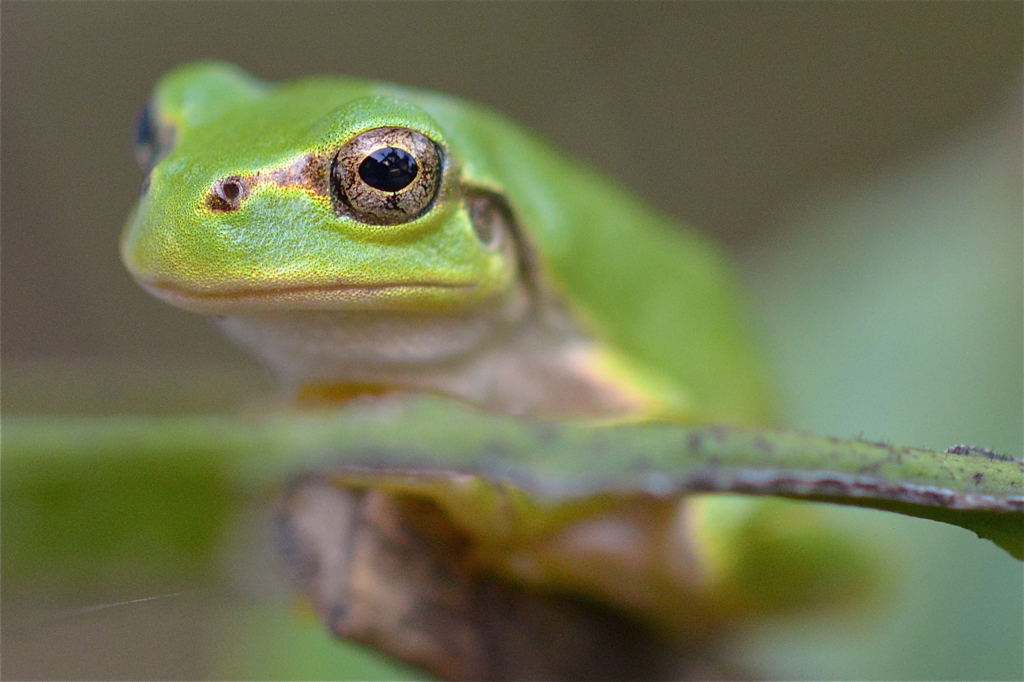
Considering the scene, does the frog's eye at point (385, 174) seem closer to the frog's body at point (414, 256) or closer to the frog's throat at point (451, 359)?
the frog's body at point (414, 256)

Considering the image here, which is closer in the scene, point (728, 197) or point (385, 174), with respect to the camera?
point (385, 174)

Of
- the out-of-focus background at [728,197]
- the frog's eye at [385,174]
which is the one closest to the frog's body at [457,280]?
the frog's eye at [385,174]

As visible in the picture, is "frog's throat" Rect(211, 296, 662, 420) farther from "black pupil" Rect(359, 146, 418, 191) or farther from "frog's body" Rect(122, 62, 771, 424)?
"black pupil" Rect(359, 146, 418, 191)

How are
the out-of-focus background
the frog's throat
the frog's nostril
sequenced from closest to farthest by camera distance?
the frog's nostril < the frog's throat < the out-of-focus background

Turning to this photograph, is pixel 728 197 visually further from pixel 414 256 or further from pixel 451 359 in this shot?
pixel 414 256

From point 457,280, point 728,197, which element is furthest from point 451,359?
point 728,197

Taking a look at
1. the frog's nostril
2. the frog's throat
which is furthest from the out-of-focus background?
the frog's nostril

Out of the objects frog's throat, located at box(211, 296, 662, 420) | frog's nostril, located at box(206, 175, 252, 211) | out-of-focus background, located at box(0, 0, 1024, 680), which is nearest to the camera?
frog's nostril, located at box(206, 175, 252, 211)
